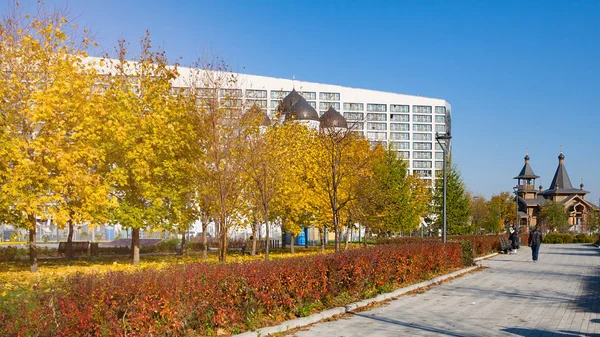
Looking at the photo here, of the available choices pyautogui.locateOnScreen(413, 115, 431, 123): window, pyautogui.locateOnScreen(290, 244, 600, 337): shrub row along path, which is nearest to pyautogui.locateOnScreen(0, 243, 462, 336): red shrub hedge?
pyautogui.locateOnScreen(290, 244, 600, 337): shrub row along path

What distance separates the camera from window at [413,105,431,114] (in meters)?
142

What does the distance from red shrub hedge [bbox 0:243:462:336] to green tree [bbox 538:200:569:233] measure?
77.2m

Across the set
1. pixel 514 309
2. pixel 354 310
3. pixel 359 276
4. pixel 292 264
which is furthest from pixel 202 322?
pixel 514 309

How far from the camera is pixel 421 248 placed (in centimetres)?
1984

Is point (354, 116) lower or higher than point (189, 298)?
higher

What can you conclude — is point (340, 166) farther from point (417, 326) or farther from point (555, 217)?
point (555, 217)

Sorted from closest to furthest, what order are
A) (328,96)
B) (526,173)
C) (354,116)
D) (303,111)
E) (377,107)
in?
1. (303,111)
2. (354,116)
3. (526,173)
4. (328,96)
5. (377,107)

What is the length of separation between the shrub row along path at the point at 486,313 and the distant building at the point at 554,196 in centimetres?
9949

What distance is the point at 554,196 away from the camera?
404ft

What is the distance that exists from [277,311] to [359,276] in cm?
367


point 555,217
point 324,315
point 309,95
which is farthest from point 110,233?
point 309,95

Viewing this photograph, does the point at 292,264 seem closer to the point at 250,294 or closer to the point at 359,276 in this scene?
the point at 250,294

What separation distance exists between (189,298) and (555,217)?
276ft

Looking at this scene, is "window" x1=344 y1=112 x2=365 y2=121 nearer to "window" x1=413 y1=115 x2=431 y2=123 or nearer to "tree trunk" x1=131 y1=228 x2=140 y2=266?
"tree trunk" x1=131 y1=228 x2=140 y2=266
